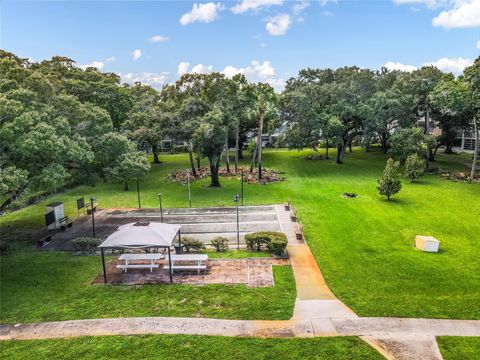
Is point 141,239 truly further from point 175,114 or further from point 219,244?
point 175,114

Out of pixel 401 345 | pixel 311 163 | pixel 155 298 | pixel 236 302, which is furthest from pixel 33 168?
pixel 311 163

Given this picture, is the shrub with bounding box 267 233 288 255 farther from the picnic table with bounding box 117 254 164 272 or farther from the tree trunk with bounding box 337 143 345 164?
the tree trunk with bounding box 337 143 345 164

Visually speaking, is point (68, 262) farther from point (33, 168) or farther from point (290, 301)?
point (290, 301)

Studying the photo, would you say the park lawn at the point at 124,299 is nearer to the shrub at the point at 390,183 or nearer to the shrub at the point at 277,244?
the shrub at the point at 277,244

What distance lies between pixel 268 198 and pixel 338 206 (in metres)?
5.63

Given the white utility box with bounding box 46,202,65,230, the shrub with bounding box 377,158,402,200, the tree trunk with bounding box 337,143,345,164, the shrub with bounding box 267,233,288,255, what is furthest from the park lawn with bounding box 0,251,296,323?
the tree trunk with bounding box 337,143,345,164

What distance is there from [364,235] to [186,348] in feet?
41.3

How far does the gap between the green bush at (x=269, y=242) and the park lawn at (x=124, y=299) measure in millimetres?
1308

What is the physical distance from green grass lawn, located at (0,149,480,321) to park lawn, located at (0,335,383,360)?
1488mm

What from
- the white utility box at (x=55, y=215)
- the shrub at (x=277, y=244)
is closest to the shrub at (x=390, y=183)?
the shrub at (x=277, y=244)

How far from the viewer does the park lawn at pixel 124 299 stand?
39.2 feet

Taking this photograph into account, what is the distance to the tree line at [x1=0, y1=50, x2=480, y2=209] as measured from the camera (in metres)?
16.7

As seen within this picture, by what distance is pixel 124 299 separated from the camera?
12945 mm

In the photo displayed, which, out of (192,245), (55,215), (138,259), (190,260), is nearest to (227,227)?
(192,245)
